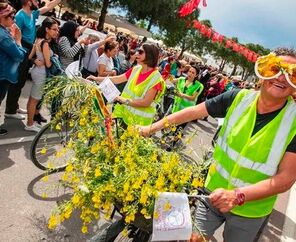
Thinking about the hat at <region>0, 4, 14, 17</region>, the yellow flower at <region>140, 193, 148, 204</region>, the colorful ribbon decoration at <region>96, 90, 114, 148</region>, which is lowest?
the yellow flower at <region>140, 193, 148, 204</region>

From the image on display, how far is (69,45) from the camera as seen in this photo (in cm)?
739

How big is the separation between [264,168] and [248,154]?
14 cm

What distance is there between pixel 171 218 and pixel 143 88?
275 centimetres

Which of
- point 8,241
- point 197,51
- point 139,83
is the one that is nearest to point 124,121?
point 139,83

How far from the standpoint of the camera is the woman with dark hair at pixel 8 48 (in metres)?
5.35

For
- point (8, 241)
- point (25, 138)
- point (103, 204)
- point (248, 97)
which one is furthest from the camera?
point (25, 138)

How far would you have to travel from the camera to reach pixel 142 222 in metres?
2.30

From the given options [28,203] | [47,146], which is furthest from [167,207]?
[47,146]

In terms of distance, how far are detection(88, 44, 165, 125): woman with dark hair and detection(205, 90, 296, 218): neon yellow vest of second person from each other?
191cm

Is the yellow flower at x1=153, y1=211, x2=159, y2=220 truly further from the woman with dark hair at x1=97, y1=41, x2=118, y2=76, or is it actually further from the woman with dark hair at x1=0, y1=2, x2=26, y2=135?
the woman with dark hair at x1=97, y1=41, x2=118, y2=76

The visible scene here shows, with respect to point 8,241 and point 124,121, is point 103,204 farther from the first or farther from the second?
point 124,121

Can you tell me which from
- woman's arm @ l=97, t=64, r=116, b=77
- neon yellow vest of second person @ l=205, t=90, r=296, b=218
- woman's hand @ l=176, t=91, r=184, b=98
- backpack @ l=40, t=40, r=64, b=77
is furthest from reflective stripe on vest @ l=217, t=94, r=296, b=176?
woman's hand @ l=176, t=91, r=184, b=98

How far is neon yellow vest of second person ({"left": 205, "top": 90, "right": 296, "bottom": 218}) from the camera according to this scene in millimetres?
2555

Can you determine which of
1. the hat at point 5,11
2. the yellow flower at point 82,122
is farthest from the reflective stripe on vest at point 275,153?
the hat at point 5,11
